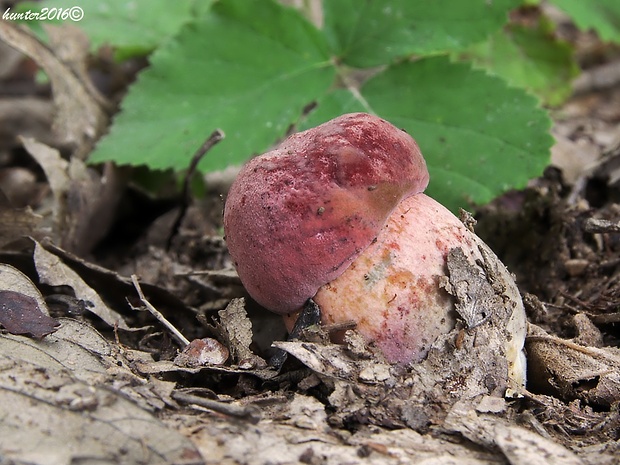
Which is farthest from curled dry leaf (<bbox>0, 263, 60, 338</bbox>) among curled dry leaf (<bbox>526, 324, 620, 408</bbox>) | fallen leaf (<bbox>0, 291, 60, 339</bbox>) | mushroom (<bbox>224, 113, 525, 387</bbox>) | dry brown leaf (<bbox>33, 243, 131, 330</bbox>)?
curled dry leaf (<bbox>526, 324, 620, 408</bbox>)

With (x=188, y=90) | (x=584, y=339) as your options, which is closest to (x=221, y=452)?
(x=584, y=339)

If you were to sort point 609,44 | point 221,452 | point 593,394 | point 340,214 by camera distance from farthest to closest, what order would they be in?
point 609,44 → point 593,394 → point 340,214 → point 221,452

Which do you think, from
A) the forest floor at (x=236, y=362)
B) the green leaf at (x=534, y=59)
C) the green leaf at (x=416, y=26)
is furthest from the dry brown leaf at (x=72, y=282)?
the green leaf at (x=534, y=59)

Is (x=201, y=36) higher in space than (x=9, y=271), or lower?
higher

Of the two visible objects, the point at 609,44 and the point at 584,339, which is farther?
the point at 609,44

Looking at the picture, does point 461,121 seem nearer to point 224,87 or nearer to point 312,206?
point 224,87

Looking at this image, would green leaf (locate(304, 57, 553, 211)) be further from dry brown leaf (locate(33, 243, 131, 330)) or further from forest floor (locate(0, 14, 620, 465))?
dry brown leaf (locate(33, 243, 131, 330))

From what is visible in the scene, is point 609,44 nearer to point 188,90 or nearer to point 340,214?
point 188,90

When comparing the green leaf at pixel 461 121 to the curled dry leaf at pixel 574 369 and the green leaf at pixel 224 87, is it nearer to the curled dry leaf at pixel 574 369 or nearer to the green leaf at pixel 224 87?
the green leaf at pixel 224 87
